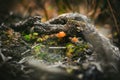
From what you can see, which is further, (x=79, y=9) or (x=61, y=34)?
(x=79, y=9)

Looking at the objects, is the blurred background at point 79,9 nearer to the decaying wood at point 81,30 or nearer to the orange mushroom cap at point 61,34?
the decaying wood at point 81,30

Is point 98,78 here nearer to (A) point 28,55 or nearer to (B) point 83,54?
(B) point 83,54

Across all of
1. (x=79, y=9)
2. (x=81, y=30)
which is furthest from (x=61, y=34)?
(x=79, y=9)

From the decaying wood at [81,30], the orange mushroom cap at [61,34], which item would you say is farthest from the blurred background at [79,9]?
the orange mushroom cap at [61,34]

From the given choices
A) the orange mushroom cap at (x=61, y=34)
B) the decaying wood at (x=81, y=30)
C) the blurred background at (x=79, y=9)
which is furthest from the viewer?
the blurred background at (x=79, y=9)

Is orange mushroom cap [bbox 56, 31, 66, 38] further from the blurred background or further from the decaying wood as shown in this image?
the blurred background

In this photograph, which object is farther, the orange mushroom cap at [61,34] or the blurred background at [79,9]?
the blurred background at [79,9]

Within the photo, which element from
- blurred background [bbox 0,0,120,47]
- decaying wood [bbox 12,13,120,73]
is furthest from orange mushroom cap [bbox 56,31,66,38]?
blurred background [bbox 0,0,120,47]

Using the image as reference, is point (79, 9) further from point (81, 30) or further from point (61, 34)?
point (61, 34)

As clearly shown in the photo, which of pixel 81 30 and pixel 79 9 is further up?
pixel 79 9
